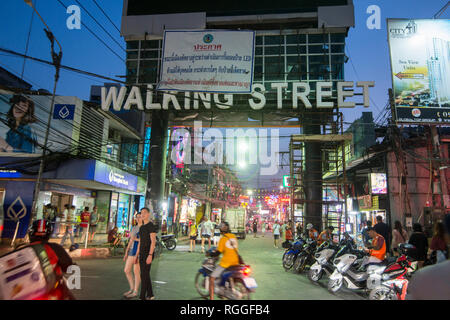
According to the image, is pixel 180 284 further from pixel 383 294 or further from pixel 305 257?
pixel 383 294

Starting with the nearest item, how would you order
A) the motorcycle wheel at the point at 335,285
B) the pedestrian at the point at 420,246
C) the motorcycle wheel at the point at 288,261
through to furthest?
the motorcycle wheel at the point at 335,285 → the pedestrian at the point at 420,246 → the motorcycle wheel at the point at 288,261

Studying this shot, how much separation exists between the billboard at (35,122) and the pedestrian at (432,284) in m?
17.4

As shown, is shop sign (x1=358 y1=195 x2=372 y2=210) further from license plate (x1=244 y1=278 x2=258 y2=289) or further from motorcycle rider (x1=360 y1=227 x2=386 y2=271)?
license plate (x1=244 y1=278 x2=258 y2=289)

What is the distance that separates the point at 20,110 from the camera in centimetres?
1717

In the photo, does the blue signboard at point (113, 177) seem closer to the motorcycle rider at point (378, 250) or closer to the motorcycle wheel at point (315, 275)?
the motorcycle wheel at point (315, 275)

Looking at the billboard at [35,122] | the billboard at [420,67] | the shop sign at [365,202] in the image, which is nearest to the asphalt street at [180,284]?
the shop sign at [365,202]

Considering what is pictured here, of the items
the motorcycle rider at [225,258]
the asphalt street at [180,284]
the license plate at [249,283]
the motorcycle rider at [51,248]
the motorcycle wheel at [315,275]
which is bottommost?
the asphalt street at [180,284]

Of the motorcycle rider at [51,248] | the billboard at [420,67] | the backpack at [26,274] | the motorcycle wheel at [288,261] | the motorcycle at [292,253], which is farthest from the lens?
the billboard at [420,67]

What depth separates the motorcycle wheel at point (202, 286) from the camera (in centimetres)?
681

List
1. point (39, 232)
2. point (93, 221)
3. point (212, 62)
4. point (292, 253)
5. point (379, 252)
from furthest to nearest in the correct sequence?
point (93, 221) → point (212, 62) → point (292, 253) → point (379, 252) → point (39, 232)

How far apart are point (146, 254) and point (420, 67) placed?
51.4ft

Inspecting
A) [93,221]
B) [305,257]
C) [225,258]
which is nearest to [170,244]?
[93,221]
